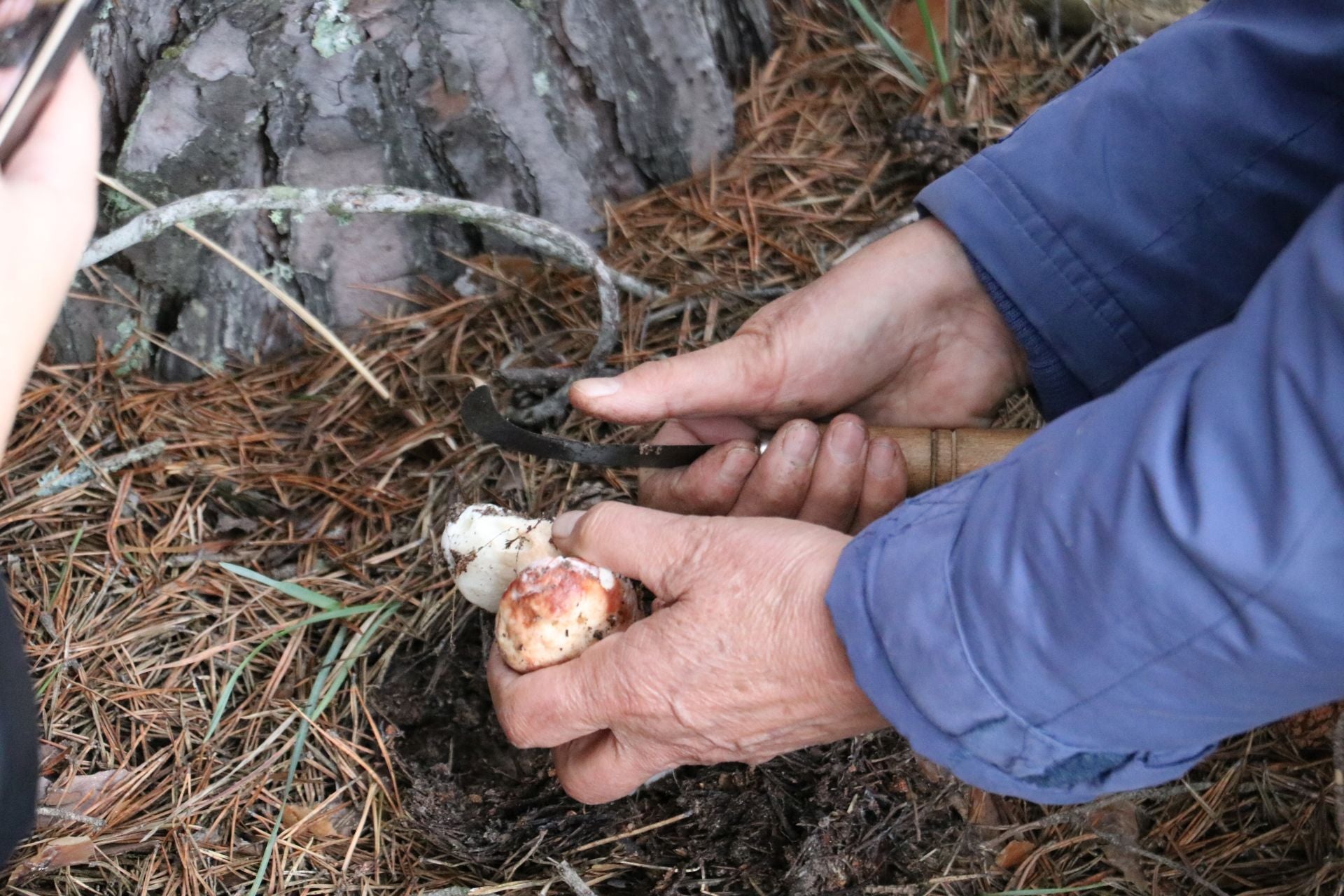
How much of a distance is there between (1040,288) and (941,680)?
82cm

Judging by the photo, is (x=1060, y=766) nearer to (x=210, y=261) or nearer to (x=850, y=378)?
(x=850, y=378)

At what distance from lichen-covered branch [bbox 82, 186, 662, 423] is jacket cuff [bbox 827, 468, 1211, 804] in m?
0.90

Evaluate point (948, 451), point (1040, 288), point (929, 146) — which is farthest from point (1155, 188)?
point (929, 146)

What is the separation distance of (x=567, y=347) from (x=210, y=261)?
732 millimetres

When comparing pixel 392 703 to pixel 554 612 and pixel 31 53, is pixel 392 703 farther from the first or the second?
pixel 31 53

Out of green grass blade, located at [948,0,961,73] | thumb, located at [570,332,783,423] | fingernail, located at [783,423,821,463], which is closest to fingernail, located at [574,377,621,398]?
thumb, located at [570,332,783,423]

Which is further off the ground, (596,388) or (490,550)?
(596,388)

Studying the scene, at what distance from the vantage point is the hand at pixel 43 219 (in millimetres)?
923

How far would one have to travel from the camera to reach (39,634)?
1.79 meters

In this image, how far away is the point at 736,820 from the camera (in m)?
1.66

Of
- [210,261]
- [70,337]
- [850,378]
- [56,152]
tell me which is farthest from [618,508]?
[70,337]

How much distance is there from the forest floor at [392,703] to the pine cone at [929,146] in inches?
10.4

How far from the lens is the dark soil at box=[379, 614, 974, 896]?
1625 millimetres

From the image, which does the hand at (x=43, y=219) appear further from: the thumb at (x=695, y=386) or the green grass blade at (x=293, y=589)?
the green grass blade at (x=293, y=589)
